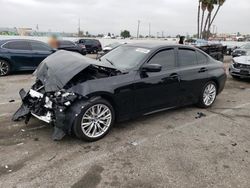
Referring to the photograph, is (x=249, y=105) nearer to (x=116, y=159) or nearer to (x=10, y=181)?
(x=116, y=159)

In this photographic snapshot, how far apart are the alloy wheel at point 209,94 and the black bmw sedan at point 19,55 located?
7.24 m

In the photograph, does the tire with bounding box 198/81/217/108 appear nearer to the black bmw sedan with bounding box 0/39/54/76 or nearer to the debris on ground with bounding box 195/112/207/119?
the debris on ground with bounding box 195/112/207/119

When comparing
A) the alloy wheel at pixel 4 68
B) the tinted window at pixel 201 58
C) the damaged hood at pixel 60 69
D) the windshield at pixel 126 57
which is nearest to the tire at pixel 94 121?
the damaged hood at pixel 60 69

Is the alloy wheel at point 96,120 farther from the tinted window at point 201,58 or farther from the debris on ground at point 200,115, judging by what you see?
the tinted window at point 201,58

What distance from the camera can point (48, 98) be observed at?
410cm

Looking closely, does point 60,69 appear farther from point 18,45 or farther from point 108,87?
point 18,45

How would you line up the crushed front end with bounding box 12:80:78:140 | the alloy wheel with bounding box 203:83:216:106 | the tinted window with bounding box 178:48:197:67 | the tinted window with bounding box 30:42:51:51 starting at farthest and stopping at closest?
the tinted window with bounding box 30:42:51:51
the alloy wheel with bounding box 203:83:216:106
the tinted window with bounding box 178:48:197:67
the crushed front end with bounding box 12:80:78:140

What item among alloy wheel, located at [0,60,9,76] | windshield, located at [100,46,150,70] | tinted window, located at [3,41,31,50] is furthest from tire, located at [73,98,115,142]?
tinted window, located at [3,41,31,50]

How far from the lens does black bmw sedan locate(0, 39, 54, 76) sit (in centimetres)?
1002

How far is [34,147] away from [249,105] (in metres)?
5.41

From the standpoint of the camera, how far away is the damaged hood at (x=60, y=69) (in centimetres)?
406

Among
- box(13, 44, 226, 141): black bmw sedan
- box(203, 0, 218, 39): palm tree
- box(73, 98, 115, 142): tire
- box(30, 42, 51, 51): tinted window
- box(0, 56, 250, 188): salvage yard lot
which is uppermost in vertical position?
box(203, 0, 218, 39): palm tree

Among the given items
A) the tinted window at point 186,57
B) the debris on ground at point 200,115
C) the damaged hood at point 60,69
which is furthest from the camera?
the debris on ground at point 200,115

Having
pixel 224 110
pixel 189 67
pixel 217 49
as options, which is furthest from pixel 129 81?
pixel 217 49
